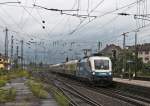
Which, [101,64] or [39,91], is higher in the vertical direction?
[101,64]

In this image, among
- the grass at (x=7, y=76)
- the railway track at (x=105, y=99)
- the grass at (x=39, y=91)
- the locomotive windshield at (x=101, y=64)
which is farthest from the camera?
the grass at (x=7, y=76)

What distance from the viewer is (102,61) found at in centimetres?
3988

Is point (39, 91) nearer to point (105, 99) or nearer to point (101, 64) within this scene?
point (105, 99)

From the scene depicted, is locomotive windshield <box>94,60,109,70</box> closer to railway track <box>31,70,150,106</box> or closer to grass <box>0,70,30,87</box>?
railway track <box>31,70,150,106</box>

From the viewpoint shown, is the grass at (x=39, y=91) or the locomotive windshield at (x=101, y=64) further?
the locomotive windshield at (x=101, y=64)

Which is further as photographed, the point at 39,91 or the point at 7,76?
the point at 7,76

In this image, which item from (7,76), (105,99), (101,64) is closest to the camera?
(105,99)

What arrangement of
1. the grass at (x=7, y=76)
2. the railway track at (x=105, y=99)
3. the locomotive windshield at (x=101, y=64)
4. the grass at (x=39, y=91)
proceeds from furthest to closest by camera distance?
the grass at (x=7, y=76) → the locomotive windshield at (x=101, y=64) → the grass at (x=39, y=91) → the railway track at (x=105, y=99)

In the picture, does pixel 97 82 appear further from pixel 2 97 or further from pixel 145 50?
pixel 145 50

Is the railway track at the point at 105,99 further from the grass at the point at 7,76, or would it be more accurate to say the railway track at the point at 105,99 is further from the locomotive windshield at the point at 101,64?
the grass at the point at 7,76

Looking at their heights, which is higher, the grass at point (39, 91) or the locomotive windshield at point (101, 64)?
the locomotive windshield at point (101, 64)

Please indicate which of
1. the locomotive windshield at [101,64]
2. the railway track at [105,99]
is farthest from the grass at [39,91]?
the locomotive windshield at [101,64]

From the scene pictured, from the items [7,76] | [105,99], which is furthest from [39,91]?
[7,76]

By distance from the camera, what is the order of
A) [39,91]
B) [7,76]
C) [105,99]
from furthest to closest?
[7,76] < [39,91] < [105,99]
